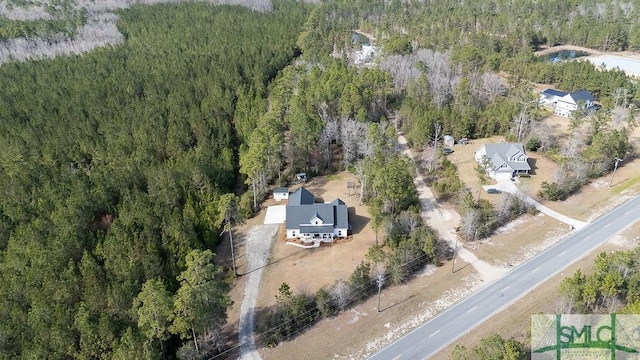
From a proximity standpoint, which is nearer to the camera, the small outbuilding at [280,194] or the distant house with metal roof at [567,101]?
the small outbuilding at [280,194]

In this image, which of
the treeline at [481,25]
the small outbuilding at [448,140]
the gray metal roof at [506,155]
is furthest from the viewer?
the treeline at [481,25]

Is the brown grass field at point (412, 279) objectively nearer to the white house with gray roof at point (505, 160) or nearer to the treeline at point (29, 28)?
the white house with gray roof at point (505, 160)

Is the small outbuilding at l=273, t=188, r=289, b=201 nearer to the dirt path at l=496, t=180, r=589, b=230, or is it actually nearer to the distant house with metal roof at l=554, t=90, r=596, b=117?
the dirt path at l=496, t=180, r=589, b=230

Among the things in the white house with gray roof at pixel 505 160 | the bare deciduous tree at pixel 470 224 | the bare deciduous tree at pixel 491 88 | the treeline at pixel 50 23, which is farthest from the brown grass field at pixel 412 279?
the treeline at pixel 50 23

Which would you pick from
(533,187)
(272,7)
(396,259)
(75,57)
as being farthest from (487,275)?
(272,7)

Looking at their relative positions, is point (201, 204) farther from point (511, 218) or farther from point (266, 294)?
point (511, 218)
